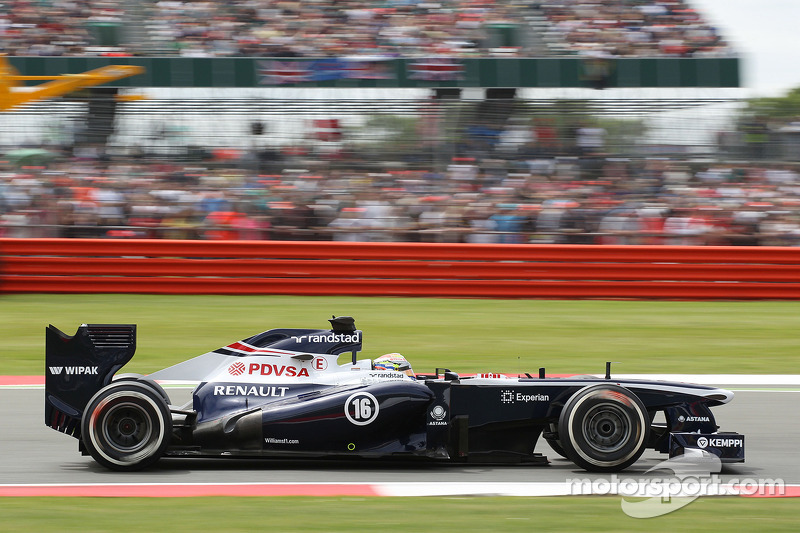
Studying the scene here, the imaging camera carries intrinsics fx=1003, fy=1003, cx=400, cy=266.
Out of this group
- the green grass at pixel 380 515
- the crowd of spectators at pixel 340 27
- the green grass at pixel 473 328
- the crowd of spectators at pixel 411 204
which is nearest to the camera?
the green grass at pixel 380 515

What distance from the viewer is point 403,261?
1384 cm

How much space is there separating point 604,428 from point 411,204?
9348mm

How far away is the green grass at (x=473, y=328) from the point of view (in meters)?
10.1

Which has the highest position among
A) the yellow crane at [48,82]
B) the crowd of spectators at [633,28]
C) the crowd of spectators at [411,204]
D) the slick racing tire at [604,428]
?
the crowd of spectators at [633,28]

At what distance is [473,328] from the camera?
11711 mm

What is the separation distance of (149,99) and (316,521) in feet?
47.2

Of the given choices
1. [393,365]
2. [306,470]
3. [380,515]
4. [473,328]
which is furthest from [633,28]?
[380,515]

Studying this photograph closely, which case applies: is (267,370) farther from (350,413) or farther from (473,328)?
(473,328)

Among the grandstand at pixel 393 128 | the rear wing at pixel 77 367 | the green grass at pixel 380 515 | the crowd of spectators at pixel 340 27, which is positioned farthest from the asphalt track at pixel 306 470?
the crowd of spectators at pixel 340 27

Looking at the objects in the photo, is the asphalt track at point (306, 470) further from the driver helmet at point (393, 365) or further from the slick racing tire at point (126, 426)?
the driver helmet at point (393, 365)

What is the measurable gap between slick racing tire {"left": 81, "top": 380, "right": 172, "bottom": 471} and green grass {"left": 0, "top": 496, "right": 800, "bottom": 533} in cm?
55

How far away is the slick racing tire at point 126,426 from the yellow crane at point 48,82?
13.1 m

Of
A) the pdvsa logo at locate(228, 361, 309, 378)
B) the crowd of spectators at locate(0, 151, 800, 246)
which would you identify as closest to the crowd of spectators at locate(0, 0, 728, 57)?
the crowd of spectators at locate(0, 151, 800, 246)

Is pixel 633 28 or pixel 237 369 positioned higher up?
pixel 633 28
